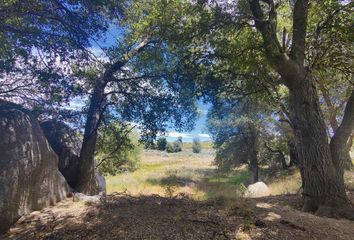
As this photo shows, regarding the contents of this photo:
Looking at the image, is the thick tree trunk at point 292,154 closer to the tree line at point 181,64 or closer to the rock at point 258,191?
the rock at point 258,191

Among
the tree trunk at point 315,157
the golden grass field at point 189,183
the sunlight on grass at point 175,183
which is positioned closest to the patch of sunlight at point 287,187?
the golden grass field at point 189,183

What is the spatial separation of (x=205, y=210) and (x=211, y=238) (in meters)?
1.23

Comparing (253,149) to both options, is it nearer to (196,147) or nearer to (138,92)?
(138,92)

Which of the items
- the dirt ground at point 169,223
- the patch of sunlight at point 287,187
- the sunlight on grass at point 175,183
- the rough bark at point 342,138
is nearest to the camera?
the dirt ground at point 169,223

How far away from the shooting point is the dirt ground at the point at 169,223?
423cm

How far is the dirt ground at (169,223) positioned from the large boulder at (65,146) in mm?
1962

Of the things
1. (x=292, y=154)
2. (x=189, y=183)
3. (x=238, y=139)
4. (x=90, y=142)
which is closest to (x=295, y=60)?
(x=90, y=142)

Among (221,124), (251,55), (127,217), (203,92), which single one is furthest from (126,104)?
(221,124)

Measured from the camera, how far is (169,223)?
15.0ft

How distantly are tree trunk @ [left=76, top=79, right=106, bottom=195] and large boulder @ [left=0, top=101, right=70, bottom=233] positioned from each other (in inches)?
48.9

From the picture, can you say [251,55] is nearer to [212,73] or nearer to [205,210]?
[212,73]

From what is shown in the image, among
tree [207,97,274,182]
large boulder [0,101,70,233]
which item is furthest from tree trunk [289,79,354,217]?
tree [207,97,274,182]

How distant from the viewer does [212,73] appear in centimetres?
761

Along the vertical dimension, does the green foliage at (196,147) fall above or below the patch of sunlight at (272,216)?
above
